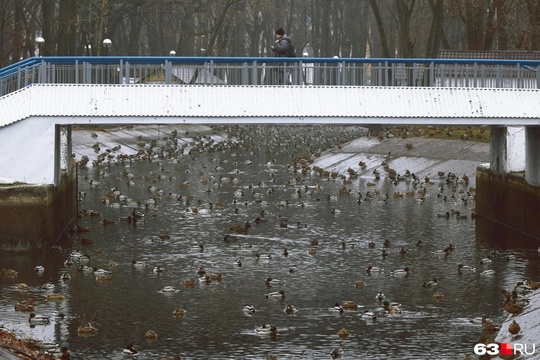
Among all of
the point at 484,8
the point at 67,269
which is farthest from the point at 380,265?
the point at 484,8

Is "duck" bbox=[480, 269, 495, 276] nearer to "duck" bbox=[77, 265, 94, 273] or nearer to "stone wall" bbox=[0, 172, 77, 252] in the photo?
"duck" bbox=[77, 265, 94, 273]

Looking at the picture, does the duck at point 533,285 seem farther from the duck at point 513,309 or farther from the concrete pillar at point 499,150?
the concrete pillar at point 499,150

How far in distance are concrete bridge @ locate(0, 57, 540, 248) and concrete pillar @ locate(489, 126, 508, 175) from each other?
332cm

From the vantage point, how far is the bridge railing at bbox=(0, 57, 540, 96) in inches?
1236

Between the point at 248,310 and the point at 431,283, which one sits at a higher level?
the point at 431,283

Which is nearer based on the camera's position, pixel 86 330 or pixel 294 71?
pixel 86 330

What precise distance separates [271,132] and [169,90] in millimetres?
57291

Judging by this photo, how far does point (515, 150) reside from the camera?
3525 cm

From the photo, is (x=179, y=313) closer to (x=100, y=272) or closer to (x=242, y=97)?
(x=100, y=272)

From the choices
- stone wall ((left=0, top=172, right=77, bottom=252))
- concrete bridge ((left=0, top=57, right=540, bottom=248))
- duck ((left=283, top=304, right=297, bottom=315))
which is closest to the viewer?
duck ((left=283, top=304, right=297, bottom=315))

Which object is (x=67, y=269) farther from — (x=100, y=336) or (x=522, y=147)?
(x=522, y=147)

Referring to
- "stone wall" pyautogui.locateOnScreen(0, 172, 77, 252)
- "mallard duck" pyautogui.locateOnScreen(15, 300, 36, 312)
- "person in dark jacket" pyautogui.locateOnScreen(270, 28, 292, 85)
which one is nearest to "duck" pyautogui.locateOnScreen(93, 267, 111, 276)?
"stone wall" pyautogui.locateOnScreen(0, 172, 77, 252)

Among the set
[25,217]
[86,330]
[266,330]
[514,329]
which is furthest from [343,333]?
[25,217]

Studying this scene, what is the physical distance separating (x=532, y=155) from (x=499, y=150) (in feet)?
7.87
